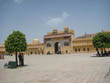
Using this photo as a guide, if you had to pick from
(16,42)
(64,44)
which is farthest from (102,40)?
(64,44)

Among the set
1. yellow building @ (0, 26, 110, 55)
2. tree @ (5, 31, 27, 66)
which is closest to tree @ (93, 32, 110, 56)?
tree @ (5, 31, 27, 66)

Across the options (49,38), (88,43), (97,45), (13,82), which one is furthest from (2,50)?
(13,82)

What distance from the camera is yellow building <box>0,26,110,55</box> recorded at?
56.3 metres

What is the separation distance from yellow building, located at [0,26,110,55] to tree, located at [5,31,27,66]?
4158 centimetres

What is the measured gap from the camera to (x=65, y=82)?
7.42 meters

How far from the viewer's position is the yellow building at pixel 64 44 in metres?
56.3

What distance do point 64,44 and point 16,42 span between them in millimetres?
46361

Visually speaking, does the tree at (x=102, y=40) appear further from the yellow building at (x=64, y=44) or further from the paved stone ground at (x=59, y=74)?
the yellow building at (x=64, y=44)

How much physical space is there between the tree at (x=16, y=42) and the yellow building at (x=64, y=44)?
4158 centimetres

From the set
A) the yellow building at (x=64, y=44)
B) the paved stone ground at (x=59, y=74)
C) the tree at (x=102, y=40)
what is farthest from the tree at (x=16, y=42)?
the yellow building at (x=64, y=44)

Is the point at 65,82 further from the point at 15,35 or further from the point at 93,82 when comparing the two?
the point at 15,35

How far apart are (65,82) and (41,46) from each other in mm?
59400

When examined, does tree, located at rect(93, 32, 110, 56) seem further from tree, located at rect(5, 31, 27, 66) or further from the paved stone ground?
tree, located at rect(5, 31, 27, 66)

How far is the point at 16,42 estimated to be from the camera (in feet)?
47.8
